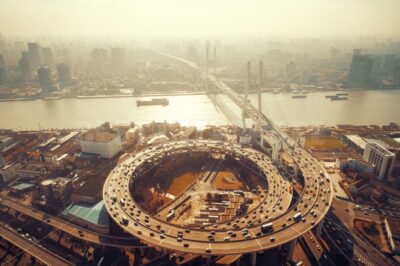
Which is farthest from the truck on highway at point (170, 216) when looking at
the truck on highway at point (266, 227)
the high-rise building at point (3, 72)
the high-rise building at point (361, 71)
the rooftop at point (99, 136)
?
the high-rise building at point (3, 72)

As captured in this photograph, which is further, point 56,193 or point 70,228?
point 56,193

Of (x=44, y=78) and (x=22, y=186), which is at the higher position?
(x=44, y=78)

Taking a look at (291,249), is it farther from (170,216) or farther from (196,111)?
(196,111)

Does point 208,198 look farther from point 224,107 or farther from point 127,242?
point 224,107

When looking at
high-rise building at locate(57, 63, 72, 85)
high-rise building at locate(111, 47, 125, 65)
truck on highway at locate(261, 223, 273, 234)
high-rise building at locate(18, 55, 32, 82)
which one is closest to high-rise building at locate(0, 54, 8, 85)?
high-rise building at locate(18, 55, 32, 82)

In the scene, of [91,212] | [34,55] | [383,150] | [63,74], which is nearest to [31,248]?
[91,212]

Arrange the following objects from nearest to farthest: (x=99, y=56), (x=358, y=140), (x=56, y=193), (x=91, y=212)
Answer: (x=91, y=212)
(x=56, y=193)
(x=358, y=140)
(x=99, y=56)

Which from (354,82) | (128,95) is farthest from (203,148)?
(354,82)
